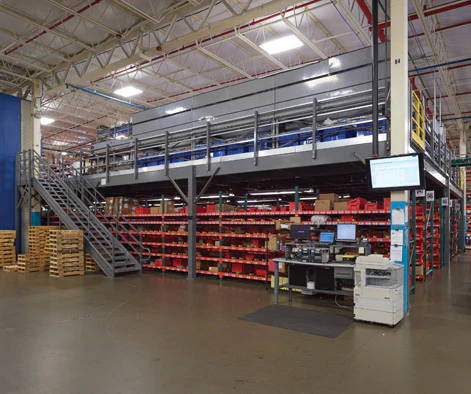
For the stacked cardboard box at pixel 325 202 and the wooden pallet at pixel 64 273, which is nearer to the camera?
the stacked cardboard box at pixel 325 202

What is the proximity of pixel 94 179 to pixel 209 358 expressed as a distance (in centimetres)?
991

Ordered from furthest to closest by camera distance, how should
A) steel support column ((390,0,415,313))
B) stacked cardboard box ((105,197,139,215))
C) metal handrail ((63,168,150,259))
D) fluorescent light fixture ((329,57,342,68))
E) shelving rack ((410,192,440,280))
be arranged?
1. stacked cardboard box ((105,197,139,215))
2. metal handrail ((63,168,150,259))
3. shelving rack ((410,192,440,280))
4. fluorescent light fixture ((329,57,342,68))
5. steel support column ((390,0,415,313))

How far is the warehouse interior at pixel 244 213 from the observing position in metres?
4.25

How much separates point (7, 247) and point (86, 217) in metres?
4.04

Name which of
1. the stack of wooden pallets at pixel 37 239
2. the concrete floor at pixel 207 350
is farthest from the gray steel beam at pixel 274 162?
the stack of wooden pallets at pixel 37 239

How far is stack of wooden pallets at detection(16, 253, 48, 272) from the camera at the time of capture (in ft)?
36.7

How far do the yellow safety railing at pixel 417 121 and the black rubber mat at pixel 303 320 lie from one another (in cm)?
373

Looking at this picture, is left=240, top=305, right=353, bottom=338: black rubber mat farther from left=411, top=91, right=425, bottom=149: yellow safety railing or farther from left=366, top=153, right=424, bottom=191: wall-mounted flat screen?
left=411, top=91, right=425, bottom=149: yellow safety railing

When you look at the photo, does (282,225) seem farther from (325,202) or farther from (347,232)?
(347,232)

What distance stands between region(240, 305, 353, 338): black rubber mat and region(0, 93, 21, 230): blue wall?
12.0 meters

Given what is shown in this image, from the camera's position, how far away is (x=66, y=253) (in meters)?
10.3

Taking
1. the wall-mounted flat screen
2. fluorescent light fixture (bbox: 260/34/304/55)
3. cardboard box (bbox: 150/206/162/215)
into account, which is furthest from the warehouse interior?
cardboard box (bbox: 150/206/162/215)

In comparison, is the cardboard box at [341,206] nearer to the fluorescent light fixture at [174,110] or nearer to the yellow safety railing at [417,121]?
the yellow safety railing at [417,121]

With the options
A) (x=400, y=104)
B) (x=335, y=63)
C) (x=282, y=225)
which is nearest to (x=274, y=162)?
(x=282, y=225)
